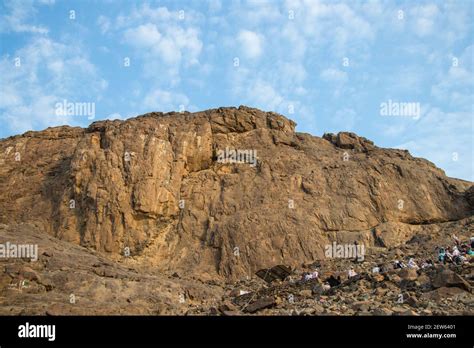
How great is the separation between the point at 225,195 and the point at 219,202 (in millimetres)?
742

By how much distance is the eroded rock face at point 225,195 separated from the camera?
32875 millimetres

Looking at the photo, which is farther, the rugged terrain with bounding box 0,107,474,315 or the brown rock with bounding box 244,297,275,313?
the rugged terrain with bounding box 0,107,474,315

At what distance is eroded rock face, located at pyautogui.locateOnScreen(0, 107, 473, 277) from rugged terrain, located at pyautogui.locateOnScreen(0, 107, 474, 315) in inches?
3.7

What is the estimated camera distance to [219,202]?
3575 centimetres

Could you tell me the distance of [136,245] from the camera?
→ 3288 centimetres

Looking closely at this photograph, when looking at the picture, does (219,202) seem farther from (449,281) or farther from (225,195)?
(449,281)

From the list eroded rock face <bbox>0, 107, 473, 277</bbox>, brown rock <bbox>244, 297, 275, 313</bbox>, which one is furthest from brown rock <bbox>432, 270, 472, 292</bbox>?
eroded rock face <bbox>0, 107, 473, 277</bbox>

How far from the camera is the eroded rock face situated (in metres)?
32.9

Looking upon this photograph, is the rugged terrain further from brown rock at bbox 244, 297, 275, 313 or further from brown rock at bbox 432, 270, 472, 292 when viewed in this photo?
brown rock at bbox 432, 270, 472, 292

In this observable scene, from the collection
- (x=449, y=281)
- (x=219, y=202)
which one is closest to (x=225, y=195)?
(x=219, y=202)

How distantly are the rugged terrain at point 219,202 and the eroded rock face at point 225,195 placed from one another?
0.09 m

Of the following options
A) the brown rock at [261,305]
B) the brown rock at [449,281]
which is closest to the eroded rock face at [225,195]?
the brown rock at [261,305]

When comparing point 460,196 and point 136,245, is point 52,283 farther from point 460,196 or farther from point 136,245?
point 460,196
